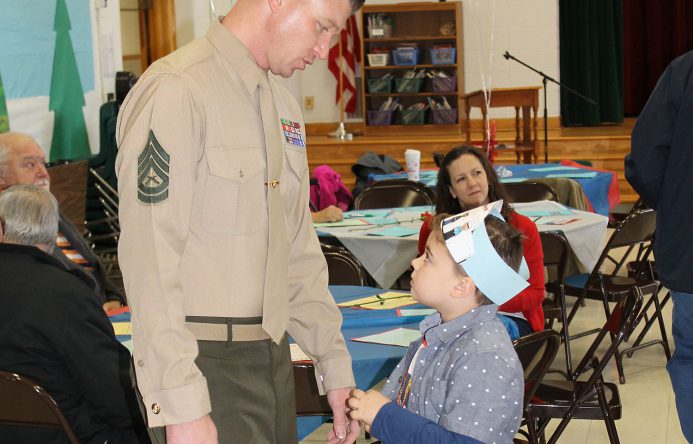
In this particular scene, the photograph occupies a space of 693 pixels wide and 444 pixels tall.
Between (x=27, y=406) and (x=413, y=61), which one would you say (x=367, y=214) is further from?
(x=413, y=61)

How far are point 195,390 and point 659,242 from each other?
1.83 metres

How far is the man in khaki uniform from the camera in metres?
1.45

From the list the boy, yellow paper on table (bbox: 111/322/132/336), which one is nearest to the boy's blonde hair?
the boy

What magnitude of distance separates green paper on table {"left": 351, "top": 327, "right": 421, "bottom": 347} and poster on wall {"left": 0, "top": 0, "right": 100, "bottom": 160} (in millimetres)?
3401

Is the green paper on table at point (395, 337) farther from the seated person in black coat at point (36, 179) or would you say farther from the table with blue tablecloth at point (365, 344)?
the seated person in black coat at point (36, 179)

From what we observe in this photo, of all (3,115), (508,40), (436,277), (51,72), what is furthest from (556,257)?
(508,40)

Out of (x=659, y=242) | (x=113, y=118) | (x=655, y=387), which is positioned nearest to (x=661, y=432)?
(x=655, y=387)

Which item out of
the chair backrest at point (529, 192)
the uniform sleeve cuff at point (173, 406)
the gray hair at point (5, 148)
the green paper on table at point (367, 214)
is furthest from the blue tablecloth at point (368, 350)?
the chair backrest at point (529, 192)

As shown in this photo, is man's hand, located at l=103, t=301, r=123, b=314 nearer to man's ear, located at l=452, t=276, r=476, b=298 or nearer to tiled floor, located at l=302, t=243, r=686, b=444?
tiled floor, located at l=302, t=243, r=686, b=444

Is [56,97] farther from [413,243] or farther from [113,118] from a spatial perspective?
A: [413,243]

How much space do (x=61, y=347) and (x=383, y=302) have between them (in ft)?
3.85

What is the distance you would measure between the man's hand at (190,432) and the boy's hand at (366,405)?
443mm

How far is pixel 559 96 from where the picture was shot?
12.0m

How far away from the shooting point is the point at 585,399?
3.03 metres
